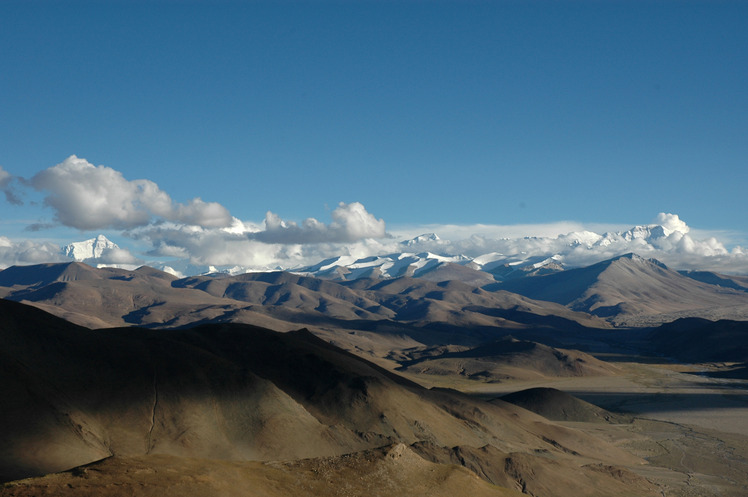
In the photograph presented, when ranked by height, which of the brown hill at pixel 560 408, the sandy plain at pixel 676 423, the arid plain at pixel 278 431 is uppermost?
the arid plain at pixel 278 431

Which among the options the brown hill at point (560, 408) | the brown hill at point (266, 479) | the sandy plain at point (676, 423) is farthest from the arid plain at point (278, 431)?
the sandy plain at point (676, 423)

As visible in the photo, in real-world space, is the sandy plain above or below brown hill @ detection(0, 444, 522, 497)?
below

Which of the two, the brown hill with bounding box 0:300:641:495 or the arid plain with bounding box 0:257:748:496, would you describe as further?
the brown hill with bounding box 0:300:641:495

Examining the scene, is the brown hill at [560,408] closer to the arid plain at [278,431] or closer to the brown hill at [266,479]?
the arid plain at [278,431]

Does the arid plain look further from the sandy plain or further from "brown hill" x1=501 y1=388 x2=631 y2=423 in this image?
the sandy plain

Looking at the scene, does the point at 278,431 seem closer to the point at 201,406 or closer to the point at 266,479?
the point at 201,406

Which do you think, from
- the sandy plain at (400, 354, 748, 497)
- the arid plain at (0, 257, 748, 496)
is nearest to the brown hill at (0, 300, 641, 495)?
the arid plain at (0, 257, 748, 496)

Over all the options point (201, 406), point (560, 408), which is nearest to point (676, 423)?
point (560, 408)

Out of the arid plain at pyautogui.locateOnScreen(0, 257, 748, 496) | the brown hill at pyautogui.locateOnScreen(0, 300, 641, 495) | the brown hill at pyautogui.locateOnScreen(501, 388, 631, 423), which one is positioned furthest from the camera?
the brown hill at pyautogui.locateOnScreen(501, 388, 631, 423)

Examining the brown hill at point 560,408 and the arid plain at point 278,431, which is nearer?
the arid plain at point 278,431

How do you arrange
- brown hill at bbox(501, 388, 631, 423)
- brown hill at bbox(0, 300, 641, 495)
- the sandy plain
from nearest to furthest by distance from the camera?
1. brown hill at bbox(0, 300, 641, 495)
2. the sandy plain
3. brown hill at bbox(501, 388, 631, 423)

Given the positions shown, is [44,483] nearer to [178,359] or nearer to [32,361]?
[32,361]
